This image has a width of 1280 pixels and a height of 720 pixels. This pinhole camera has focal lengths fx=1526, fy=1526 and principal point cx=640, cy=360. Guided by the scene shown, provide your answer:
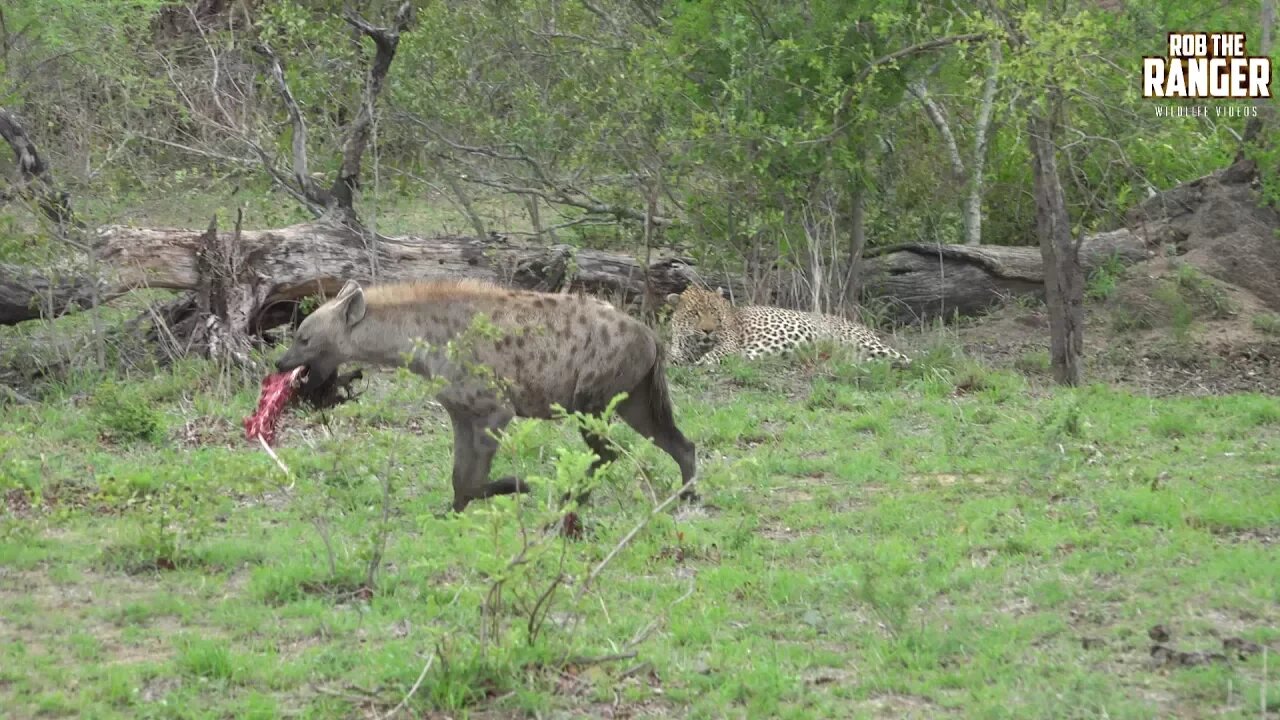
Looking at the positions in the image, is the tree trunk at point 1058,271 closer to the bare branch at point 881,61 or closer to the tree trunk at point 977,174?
the bare branch at point 881,61

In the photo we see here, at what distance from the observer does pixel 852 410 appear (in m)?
9.34

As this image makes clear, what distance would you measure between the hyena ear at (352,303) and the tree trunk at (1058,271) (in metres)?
5.06

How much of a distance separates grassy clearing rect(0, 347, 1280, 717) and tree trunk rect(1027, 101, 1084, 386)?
136 centimetres

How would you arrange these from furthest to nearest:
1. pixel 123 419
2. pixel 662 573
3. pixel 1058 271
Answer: pixel 1058 271, pixel 123 419, pixel 662 573

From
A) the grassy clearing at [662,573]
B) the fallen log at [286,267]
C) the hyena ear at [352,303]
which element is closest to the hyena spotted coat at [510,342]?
the hyena ear at [352,303]

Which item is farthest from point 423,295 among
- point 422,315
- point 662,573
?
point 662,573

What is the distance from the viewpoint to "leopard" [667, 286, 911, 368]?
10.8 m

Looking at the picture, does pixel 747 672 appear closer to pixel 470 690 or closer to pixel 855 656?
pixel 855 656

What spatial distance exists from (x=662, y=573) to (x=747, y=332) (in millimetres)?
5212

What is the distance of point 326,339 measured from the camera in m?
7.05

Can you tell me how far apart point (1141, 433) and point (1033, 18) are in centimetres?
246

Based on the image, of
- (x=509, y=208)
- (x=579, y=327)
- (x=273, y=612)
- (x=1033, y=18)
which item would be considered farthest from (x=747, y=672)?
(x=509, y=208)

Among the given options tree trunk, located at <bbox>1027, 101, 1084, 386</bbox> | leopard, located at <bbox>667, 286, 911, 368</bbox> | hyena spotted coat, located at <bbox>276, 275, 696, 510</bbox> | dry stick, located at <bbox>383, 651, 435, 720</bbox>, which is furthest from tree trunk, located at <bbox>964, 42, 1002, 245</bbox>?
dry stick, located at <bbox>383, 651, 435, 720</bbox>

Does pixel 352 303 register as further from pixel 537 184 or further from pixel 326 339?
pixel 537 184
